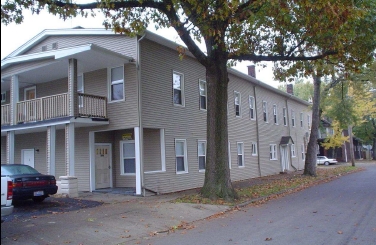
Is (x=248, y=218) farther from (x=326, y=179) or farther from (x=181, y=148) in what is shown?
(x=326, y=179)

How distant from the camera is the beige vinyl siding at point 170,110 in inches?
650

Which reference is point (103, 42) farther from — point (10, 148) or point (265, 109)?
point (265, 109)

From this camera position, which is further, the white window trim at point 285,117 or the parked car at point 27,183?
the white window trim at point 285,117

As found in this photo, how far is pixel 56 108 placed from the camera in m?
15.8

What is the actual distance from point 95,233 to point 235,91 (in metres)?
17.3

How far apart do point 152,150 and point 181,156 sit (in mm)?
1706

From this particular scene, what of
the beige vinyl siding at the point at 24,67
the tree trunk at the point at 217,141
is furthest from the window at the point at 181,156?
the beige vinyl siding at the point at 24,67

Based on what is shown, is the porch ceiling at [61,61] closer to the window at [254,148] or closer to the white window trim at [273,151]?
the window at [254,148]

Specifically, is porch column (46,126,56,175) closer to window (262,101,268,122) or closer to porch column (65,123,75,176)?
porch column (65,123,75,176)

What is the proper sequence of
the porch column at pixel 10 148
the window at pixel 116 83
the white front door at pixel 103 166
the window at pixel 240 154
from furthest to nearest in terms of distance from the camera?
the window at pixel 240 154 < the white front door at pixel 103 166 < the porch column at pixel 10 148 < the window at pixel 116 83

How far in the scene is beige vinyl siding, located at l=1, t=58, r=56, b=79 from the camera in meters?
16.1

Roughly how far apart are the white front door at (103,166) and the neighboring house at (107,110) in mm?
48

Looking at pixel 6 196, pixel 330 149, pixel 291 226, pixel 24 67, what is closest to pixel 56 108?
pixel 24 67

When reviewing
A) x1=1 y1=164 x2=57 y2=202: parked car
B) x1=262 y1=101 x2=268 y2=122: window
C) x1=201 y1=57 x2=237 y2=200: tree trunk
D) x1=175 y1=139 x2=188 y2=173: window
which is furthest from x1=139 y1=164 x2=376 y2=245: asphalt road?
x1=262 y1=101 x2=268 y2=122: window
